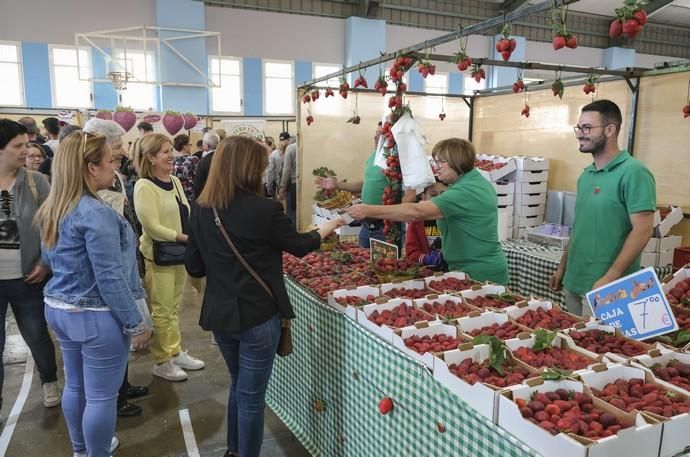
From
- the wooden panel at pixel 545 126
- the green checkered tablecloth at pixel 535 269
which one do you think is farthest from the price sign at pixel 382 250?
the wooden panel at pixel 545 126

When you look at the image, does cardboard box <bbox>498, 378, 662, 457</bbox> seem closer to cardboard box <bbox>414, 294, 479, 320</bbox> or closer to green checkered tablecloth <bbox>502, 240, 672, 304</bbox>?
cardboard box <bbox>414, 294, 479, 320</bbox>

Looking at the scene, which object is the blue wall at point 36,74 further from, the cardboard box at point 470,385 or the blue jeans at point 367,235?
the cardboard box at point 470,385

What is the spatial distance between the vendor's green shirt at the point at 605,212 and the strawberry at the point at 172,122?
7.86m

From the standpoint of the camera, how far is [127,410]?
10.5 ft

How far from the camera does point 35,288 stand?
2.87 meters

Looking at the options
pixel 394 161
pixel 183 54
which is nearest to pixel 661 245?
pixel 394 161

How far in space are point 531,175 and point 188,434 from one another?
4391mm

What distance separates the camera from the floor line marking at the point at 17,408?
292 cm

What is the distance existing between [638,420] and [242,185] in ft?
4.99

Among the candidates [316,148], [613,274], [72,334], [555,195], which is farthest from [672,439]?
[316,148]

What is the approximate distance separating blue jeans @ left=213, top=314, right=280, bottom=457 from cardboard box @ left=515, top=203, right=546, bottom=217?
4.11 metres

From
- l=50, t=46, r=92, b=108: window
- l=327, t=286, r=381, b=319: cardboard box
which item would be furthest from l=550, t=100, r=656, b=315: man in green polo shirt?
l=50, t=46, r=92, b=108: window

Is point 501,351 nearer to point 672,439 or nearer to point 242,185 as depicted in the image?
point 672,439

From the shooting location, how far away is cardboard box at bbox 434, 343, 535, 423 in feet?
4.91
